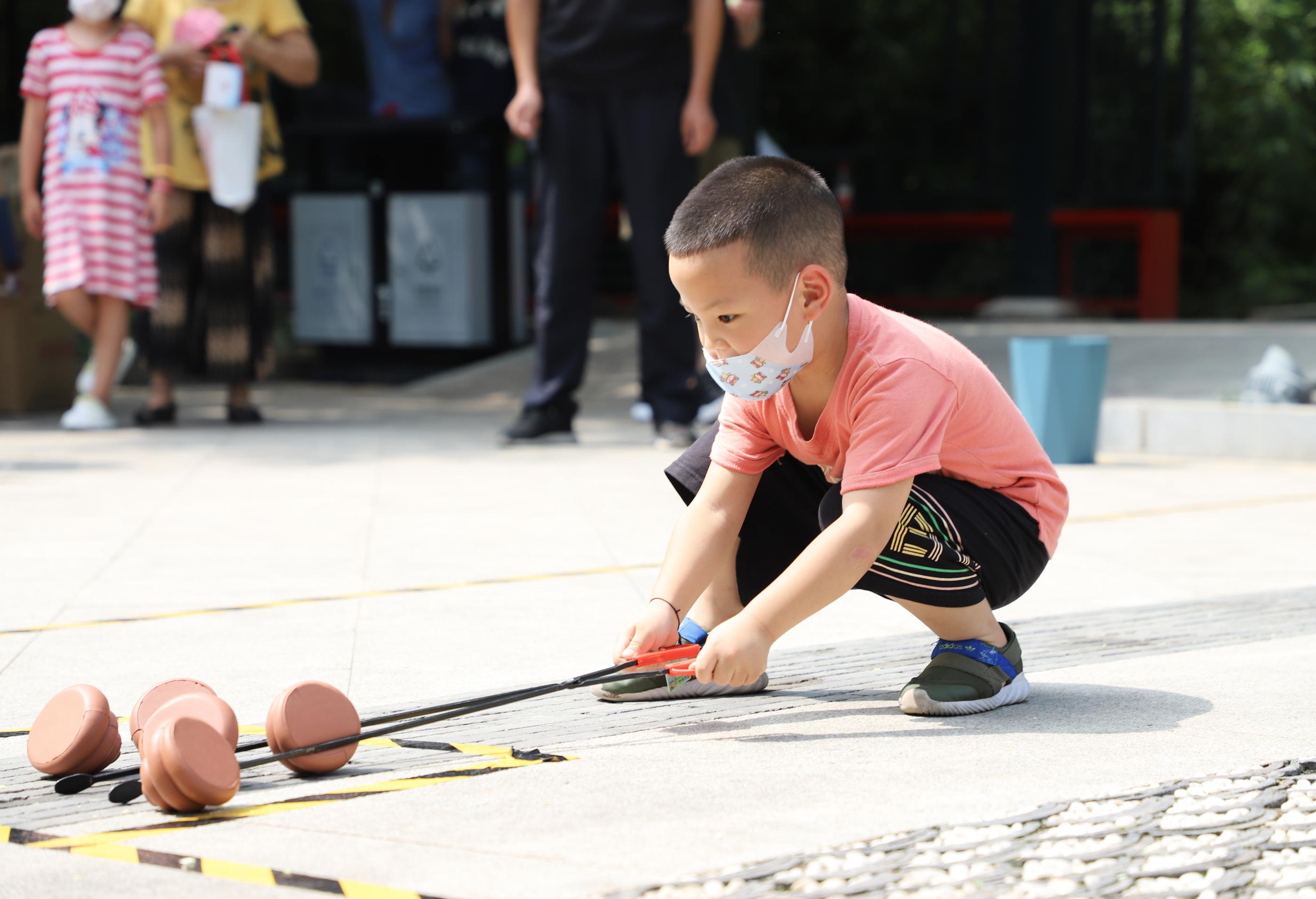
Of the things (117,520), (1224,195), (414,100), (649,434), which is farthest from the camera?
(1224,195)

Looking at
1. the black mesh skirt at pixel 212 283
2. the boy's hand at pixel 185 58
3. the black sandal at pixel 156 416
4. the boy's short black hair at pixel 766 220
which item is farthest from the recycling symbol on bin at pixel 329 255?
the boy's short black hair at pixel 766 220

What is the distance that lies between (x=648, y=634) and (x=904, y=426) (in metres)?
0.52

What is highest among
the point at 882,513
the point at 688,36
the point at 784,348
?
the point at 688,36

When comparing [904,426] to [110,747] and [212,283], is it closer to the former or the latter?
[110,747]

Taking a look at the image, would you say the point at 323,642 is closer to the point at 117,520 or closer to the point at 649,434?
the point at 117,520

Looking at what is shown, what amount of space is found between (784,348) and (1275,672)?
1.09 meters

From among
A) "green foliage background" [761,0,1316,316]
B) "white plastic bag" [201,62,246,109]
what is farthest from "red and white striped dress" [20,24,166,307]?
"green foliage background" [761,0,1316,316]

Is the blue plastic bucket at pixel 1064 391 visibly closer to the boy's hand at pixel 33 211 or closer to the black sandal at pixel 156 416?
the black sandal at pixel 156 416

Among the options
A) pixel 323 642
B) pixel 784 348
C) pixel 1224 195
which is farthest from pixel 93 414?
pixel 1224 195

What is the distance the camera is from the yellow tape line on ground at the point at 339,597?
3.30 metres

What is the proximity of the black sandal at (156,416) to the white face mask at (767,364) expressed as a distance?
16.5 ft

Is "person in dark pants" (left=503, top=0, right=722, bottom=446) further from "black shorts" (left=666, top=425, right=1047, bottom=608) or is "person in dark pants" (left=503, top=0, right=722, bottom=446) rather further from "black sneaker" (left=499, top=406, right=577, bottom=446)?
"black shorts" (left=666, top=425, right=1047, bottom=608)

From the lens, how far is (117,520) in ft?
15.0

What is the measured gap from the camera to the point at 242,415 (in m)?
7.12
